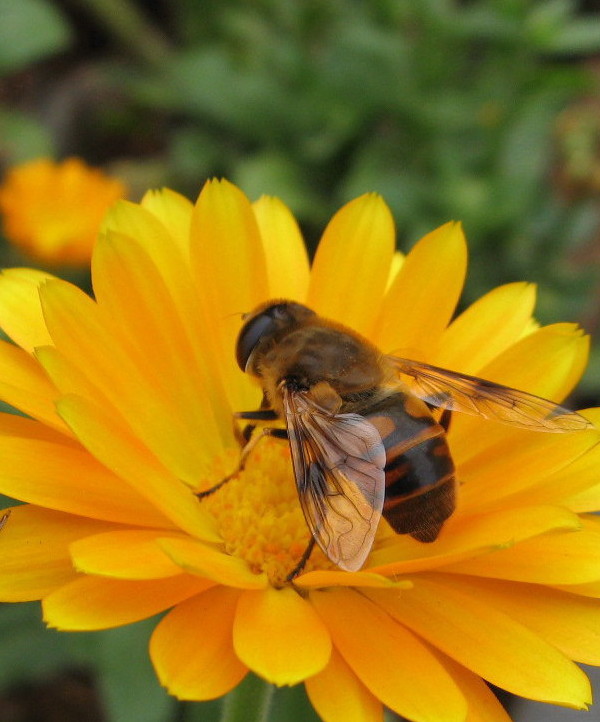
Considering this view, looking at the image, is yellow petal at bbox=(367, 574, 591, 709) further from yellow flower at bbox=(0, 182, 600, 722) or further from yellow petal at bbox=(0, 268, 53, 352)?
yellow petal at bbox=(0, 268, 53, 352)

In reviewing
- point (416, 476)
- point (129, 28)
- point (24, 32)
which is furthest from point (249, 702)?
point (129, 28)

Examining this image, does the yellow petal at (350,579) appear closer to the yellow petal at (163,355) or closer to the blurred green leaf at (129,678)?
the yellow petal at (163,355)

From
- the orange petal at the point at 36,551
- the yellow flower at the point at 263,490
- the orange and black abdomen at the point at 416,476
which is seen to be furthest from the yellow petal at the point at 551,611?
the orange petal at the point at 36,551

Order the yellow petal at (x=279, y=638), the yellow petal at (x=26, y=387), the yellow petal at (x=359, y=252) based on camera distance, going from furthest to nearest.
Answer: the yellow petal at (x=359, y=252) < the yellow petal at (x=26, y=387) < the yellow petal at (x=279, y=638)

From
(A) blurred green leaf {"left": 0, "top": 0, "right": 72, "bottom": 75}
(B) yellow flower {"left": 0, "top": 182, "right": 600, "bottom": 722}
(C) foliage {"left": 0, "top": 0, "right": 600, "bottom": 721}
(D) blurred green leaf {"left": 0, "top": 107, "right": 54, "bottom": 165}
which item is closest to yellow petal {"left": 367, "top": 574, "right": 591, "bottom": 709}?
(B) yellow flower {"left": 0, "top": 182, "right": 600, "bottom": 722}

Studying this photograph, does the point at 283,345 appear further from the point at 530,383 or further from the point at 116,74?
the point at 116,74

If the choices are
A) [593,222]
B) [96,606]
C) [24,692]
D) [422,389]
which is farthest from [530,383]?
[593,222]
